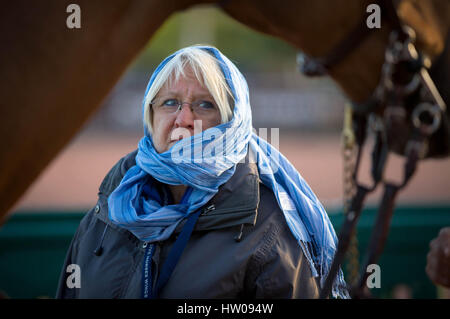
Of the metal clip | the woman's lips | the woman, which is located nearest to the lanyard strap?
the woman

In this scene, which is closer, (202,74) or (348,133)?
(202,74)

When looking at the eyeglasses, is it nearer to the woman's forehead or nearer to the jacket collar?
the woman's forehead

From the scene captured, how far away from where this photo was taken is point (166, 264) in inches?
51.9

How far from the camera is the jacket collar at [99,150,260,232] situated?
135cm

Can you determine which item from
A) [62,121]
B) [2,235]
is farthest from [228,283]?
[2,235]

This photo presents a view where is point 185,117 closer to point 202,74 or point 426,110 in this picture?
point 202,74

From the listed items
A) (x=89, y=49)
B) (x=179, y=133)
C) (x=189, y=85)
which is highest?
(x=89, y=49)

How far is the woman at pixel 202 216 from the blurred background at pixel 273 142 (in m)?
0.28

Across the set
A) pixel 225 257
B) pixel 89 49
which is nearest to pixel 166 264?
pixel 225 257

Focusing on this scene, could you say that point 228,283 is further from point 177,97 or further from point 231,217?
point 177,97

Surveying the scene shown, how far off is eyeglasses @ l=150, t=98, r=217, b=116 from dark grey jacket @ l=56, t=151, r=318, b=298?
0.21m

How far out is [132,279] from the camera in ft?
4.40

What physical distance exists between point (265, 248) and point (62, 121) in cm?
90

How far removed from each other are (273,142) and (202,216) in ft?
1.82
